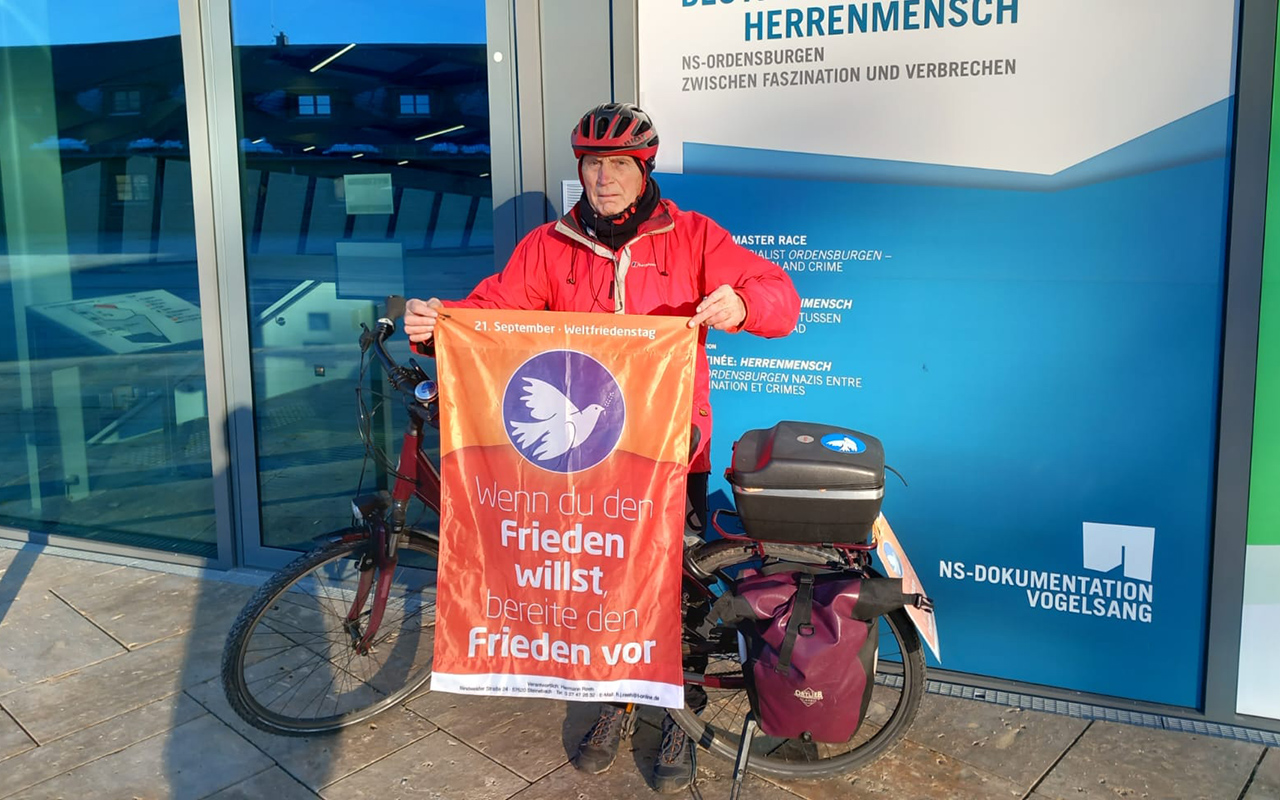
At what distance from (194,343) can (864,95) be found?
3.48 meters

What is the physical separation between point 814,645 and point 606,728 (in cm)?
87

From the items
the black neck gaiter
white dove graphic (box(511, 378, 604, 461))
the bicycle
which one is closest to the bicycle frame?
the bicycle

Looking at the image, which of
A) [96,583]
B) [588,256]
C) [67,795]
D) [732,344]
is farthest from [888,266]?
[96,583]

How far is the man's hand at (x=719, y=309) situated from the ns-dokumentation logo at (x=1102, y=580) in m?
1.58

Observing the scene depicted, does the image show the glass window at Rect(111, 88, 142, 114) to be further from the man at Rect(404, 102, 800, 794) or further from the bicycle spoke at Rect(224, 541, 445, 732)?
the man at Rect(404, 102, 800, 794)

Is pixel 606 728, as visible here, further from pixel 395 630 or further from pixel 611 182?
pixel 611 182

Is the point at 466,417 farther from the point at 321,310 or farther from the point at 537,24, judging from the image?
the point at 321,310

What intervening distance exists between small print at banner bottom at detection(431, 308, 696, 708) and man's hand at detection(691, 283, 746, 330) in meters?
0.05

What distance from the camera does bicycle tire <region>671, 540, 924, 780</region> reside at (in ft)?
9.97

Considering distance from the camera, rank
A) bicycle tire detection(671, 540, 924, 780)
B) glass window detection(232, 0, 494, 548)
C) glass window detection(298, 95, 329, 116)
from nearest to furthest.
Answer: bicycle tire detection(671, 540, 924, 780) → glass window detection(232, 0, 494, 548) → glass window detection(298, 95, 329, 116)

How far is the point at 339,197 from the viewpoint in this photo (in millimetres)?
4727

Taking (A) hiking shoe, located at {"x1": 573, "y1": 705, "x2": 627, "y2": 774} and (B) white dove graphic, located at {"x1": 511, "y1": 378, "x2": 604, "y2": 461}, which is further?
(A) hiking shoe, located at {"x1": 573, "y1": 705, "x2": 627, "y2": 774}

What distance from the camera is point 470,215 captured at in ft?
14.6

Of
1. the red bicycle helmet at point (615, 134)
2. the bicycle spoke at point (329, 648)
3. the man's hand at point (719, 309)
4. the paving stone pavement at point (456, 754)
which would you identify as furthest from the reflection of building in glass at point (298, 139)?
the paving stone pavement at point (456, 754)
